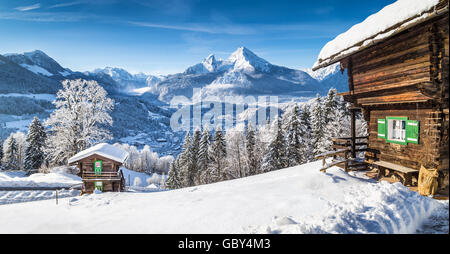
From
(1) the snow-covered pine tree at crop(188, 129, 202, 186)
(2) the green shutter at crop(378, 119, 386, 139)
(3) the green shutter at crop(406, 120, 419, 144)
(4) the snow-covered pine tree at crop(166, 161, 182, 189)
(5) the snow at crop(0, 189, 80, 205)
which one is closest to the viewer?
(3) the green shutter at crop(406, 120, 419, 144)

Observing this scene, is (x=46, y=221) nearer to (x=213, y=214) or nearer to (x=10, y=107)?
(x=213, y=214)

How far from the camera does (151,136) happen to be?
179250mm

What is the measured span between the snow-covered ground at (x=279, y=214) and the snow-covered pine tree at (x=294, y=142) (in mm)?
21130

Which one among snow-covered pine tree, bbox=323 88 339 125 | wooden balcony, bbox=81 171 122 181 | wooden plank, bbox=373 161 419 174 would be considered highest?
snow-covered pine tree, bbox=323 88 339 125

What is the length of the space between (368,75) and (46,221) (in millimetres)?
15172

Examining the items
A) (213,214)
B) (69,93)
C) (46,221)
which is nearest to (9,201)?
(69,93)

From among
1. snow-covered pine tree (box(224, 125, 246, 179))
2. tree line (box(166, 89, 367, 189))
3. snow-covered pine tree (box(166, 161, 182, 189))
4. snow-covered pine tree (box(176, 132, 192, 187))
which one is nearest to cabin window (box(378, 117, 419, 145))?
tree line (box(166, 89, 367, 189))

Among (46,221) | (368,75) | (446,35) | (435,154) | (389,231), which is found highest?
(446,35)

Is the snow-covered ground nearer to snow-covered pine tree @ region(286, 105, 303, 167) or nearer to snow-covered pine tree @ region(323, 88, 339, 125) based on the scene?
snow-covered pine tree @ region(286, 105, 303, 167)

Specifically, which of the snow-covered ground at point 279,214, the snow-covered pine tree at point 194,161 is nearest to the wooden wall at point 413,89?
the snow-covered ground at point 279,214

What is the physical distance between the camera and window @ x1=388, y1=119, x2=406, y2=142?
9203 millimetres

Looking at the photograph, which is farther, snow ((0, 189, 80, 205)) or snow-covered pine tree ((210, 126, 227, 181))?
snow-covered pine tree ((210, 126, 227, 181))

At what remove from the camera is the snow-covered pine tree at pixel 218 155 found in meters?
36.1

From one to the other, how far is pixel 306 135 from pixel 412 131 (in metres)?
24.7
